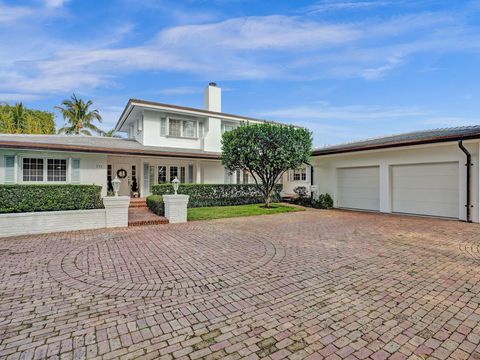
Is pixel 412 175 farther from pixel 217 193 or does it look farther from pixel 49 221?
pixel 49 221

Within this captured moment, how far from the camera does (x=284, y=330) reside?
2707 mm

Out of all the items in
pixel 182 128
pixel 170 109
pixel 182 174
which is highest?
pixel 170 109

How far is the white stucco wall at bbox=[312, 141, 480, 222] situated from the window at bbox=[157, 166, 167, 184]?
32.6ft

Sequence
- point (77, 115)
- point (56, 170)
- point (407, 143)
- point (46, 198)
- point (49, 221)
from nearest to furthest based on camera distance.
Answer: point (49, 221) < point (46, 198) < point (407, 143) < point (56, 170) < point (77, 115)

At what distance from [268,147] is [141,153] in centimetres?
697

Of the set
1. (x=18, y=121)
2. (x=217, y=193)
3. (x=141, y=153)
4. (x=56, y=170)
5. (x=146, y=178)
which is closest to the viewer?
(x=56, y=170)

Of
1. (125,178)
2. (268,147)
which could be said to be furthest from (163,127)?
(268,147)

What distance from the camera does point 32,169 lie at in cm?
1185

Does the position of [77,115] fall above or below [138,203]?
above

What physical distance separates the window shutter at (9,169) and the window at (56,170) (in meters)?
1.30

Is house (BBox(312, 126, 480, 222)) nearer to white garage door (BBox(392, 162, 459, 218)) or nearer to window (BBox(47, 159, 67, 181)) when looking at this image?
white garage door (BBox(392, 162, 459, 218))

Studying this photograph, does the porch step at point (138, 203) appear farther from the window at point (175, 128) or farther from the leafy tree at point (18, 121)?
the leafy tree at point (18, 121)

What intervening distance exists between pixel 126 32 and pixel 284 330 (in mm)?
12503

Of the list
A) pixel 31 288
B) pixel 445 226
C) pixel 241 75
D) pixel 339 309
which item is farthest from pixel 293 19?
pixel 31 288
